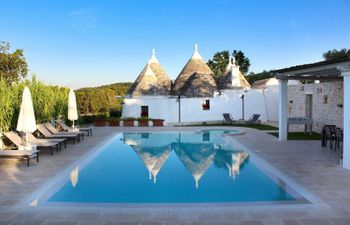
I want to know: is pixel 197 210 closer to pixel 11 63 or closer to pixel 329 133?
pixel 329 133

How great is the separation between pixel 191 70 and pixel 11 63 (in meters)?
16.0

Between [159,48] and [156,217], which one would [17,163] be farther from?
[159,48]

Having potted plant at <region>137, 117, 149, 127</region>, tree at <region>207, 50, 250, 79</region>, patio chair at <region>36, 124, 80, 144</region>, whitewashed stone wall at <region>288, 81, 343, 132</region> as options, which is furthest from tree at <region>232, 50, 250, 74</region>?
patio chair at <region>36, 124, 80, 144</region>

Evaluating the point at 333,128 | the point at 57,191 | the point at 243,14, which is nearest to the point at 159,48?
the point at 243,14

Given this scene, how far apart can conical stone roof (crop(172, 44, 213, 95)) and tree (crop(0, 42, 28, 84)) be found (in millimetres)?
13238

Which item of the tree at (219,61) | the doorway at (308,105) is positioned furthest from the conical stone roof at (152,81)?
the tree at (219,61)

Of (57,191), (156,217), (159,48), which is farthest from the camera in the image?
(159,48)

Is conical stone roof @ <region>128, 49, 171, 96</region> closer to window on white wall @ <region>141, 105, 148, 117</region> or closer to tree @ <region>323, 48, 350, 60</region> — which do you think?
window on white wall @ <region>141, 105, 148, 117</region>

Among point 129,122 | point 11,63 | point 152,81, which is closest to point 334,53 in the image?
point 152,81

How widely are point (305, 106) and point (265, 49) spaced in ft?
51.5

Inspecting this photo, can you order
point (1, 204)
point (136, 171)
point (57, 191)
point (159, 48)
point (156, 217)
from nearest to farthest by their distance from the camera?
point (156, 217)
point (1, 204)
point (57, 191)
point (136, 171)
point (159, 48)

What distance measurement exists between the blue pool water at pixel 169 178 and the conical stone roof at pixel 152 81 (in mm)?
12851

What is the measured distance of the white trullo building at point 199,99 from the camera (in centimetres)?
2792

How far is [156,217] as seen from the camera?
576 cm
